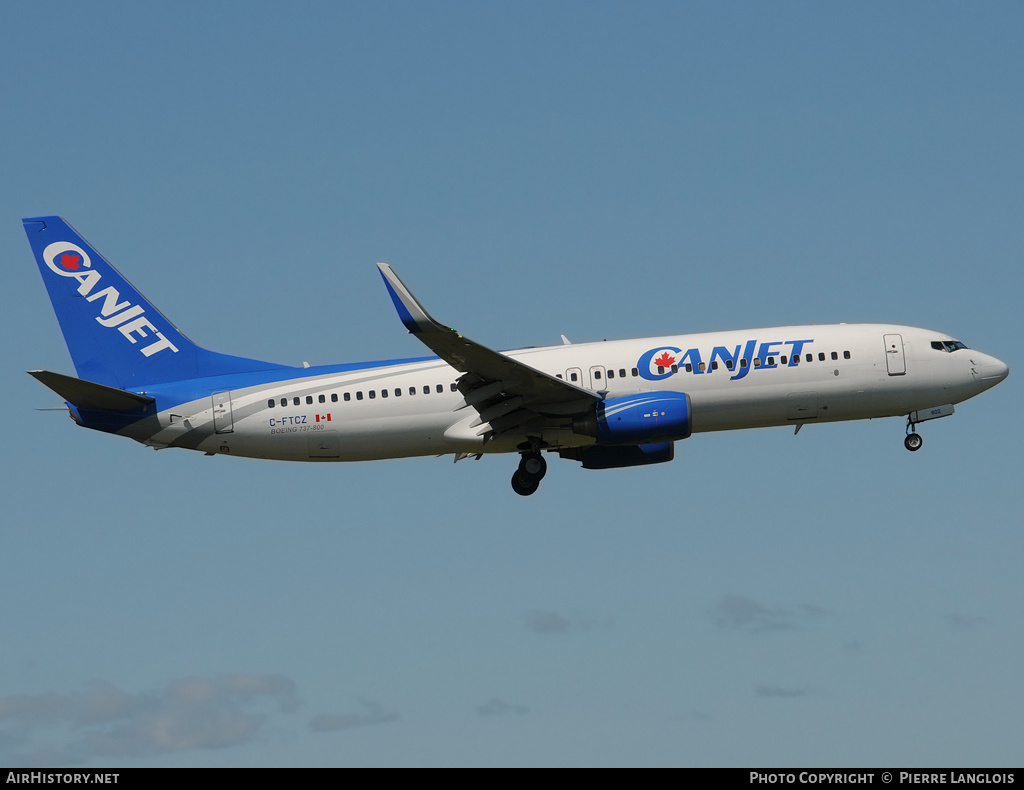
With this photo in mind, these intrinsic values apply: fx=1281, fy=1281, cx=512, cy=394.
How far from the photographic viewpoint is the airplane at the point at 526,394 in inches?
1576

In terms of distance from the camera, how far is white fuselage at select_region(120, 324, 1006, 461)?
40.6m

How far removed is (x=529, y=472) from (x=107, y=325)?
15.0 metres

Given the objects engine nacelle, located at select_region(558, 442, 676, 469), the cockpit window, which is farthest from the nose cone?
engine nacelle, located at select_region(558, 442, 676, 469)

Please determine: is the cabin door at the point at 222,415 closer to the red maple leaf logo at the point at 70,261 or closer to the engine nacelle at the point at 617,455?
the red maple leaf logo at the point at 70,261

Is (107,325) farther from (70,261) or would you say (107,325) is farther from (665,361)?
(665,361)

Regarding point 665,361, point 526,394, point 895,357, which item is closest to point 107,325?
point 526,394

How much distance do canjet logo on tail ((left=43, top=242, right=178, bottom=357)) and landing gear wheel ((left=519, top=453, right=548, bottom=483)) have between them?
1260 cm

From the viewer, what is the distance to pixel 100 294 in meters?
43.4

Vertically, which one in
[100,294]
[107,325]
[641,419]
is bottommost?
[641,419]

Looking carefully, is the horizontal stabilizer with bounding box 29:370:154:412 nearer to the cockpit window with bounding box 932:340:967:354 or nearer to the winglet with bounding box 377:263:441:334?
the winglet with bounding box 377:263:441:334

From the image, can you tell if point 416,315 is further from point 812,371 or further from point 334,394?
point 812,371

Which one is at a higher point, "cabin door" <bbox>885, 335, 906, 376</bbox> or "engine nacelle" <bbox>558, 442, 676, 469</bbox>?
"cabin door" <bbox>885, 335, 906, 376</bbox>
